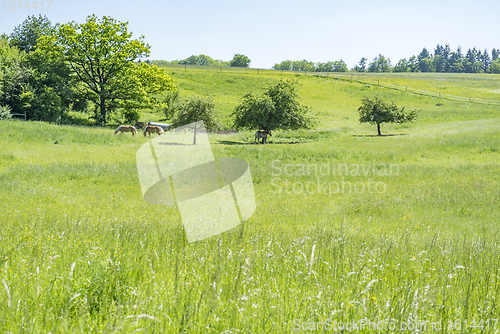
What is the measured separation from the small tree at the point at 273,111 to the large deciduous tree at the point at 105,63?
16.5 m

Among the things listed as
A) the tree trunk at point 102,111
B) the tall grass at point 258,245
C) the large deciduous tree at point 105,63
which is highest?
the large deciduous tree at point 105,63

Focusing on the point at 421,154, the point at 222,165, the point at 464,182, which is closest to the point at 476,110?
the point at 421,154

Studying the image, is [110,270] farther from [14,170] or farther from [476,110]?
[476,110]

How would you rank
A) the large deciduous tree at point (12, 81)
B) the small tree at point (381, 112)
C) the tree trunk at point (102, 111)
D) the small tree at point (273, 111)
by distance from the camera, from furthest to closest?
the tree trunk at point (102, 111) < the small tree at point (381, 112) < the large deciduous tree at point (12, 81) < the small tree at point (273, 111)

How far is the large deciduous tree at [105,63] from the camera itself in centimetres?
4381

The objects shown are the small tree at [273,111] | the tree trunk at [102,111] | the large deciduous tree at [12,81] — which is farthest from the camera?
the tree trunk at [102,111]

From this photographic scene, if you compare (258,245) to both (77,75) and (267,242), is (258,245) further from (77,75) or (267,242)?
(77,75)

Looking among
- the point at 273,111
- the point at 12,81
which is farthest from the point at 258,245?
the point at 12,81

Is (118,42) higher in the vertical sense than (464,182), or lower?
higher

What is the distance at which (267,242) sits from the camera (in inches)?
242

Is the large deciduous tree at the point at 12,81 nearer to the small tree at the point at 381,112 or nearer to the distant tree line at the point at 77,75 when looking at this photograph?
the distant tree line at the point at 77,75

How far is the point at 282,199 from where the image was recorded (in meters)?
15.2

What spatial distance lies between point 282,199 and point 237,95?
6656 centimetres

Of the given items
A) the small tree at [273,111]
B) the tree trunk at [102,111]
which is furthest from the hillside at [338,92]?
the tree trunk at [102,111]
